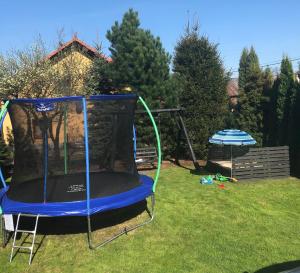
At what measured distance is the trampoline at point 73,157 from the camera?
252 inches

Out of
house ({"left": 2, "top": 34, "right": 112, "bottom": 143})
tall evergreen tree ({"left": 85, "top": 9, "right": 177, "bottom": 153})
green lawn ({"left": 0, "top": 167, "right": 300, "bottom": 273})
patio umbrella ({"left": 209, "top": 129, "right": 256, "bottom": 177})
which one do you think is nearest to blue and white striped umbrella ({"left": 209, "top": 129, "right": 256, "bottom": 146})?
patio umbrella ({"left": 209, "top": 129, "right": 256, "bottom": 177})

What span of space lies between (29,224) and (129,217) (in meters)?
2.03

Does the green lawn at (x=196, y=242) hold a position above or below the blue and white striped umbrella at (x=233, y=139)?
below

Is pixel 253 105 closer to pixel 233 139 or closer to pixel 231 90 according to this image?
pixel 233 139

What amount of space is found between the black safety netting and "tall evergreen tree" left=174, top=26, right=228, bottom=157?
21.6ft

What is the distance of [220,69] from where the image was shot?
14.7m

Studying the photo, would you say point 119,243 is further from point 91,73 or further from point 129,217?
point 91,73

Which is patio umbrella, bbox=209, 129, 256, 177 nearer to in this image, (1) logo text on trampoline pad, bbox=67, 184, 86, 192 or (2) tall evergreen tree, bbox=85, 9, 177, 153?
(2) tall evergreen tree, bbox=85, 9, 177, 153

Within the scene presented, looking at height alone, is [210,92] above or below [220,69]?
below

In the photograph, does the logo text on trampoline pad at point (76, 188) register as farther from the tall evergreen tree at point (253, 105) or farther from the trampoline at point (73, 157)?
the tall evergreen tree at point (253, 105)

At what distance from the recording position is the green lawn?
5457mm

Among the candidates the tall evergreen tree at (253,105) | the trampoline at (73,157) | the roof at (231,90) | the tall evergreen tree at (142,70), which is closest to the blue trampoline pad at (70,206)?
the trampoline at (73,157)

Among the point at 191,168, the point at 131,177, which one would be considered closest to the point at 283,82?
the point at 191,168

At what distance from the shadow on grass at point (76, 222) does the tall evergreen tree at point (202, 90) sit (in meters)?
6.73
